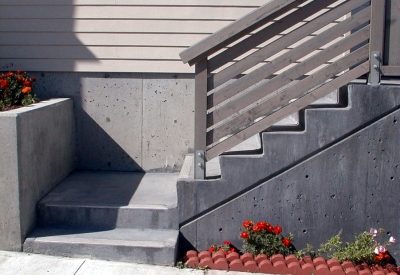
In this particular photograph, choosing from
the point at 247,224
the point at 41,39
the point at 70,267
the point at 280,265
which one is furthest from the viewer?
the point at 41,39

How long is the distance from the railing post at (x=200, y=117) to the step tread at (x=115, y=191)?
43 centimetres

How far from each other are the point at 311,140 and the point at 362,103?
1.68 ft

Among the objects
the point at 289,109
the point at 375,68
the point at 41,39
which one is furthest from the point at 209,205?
the point at 41,39

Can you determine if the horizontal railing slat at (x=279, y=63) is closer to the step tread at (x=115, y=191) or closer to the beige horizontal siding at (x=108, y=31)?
the step tread at (x=115, y=191)

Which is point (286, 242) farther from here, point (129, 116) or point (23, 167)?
point (129, 116)

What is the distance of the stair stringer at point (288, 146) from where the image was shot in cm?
464

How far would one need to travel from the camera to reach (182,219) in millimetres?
4773

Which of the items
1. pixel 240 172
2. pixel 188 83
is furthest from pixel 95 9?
pixel 240 172

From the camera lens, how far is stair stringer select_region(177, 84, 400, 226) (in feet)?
15.2

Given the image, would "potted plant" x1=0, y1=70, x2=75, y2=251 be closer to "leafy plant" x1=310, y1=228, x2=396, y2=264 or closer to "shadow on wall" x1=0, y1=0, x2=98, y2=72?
"shadow on wall" x1=0, y1=0, x2=98, y2=72

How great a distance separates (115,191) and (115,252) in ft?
3.47

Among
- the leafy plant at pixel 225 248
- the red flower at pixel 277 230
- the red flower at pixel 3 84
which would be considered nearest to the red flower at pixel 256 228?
the red flower at pixel 277 230

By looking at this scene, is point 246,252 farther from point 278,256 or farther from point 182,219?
point 182,219

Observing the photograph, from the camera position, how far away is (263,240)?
4.57 m
